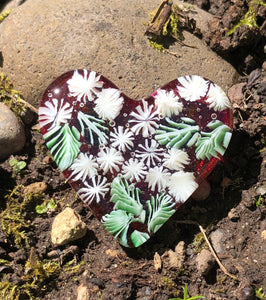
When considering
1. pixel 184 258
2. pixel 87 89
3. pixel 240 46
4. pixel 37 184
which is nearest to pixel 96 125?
pixel 87 89

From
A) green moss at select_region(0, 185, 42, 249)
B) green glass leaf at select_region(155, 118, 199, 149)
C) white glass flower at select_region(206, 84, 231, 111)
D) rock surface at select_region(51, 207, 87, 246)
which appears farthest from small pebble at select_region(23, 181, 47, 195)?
white glass flower at select_region(206, 84, 231, 111)

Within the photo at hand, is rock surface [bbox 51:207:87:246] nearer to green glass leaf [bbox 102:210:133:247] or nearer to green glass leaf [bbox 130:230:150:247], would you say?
green glass leaf [bbox 102:210:133:247]

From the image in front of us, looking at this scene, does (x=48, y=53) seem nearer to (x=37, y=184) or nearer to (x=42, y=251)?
(x=37, y=184)

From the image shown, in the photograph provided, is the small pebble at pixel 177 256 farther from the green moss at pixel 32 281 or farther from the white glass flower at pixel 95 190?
the green moss at pixel 32 281

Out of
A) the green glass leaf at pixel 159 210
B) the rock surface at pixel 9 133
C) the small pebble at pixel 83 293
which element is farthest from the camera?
the rock surface at pixel 9 133

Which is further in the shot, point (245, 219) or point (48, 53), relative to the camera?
point (48, 53)

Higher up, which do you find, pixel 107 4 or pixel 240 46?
pixel 240 46

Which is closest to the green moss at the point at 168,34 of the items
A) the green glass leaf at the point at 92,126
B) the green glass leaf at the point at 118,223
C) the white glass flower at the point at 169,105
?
the white glass flower at the point at 169,105

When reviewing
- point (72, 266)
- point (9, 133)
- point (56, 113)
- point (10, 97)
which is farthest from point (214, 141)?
point (10, 97)
